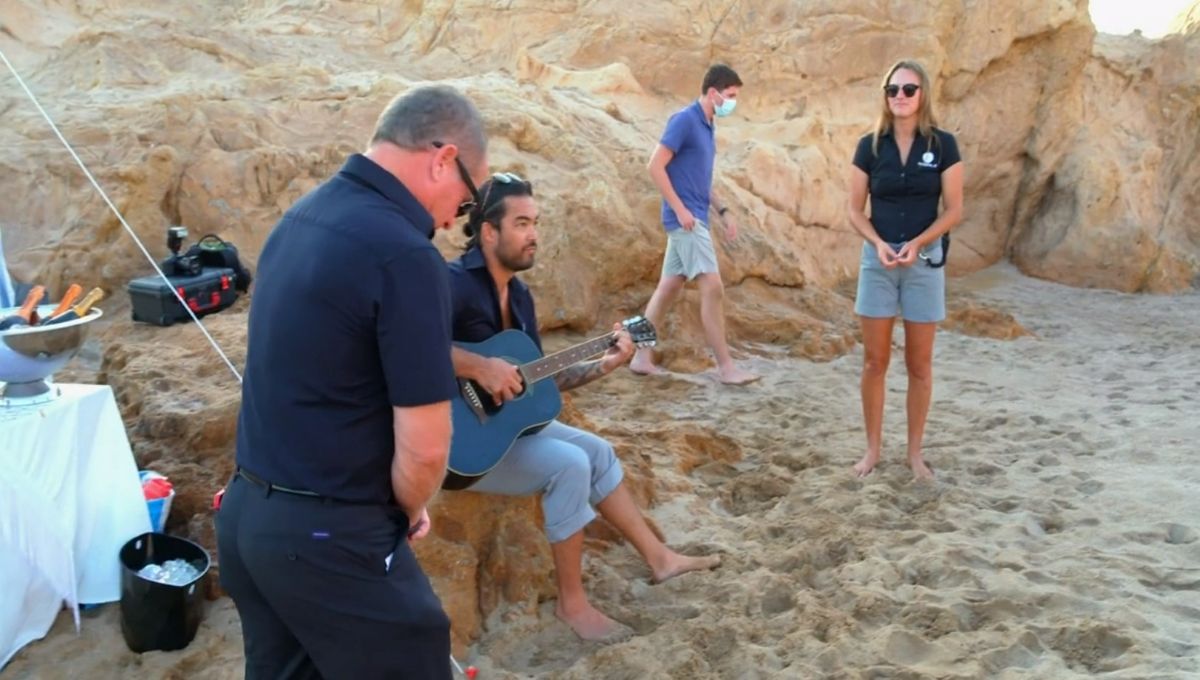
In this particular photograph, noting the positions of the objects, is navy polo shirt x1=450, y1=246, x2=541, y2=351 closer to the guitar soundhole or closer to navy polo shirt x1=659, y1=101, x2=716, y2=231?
the guitar soundhole

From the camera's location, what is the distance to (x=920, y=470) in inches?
191

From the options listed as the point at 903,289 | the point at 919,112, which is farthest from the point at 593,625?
the point at 919,112

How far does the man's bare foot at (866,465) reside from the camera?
4883 mm

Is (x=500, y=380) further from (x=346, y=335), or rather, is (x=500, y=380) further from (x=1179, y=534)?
(x=1179, y=534)

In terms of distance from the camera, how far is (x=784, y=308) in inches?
304

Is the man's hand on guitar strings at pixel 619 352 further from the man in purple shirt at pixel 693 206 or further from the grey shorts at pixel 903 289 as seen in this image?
the man in purple shirt at pixel 693 206

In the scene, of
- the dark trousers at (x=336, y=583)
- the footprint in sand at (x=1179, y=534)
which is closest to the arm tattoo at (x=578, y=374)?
the dark trousers at (x=336, y=583)

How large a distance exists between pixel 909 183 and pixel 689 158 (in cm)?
196

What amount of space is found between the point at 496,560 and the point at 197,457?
1186mm

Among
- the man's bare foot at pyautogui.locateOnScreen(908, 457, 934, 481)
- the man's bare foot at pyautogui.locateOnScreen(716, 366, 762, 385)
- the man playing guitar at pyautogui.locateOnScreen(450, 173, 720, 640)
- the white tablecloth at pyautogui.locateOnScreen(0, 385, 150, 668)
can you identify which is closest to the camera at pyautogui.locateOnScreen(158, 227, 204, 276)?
the white tablecloth at pyautogui.locateOnScreen(0, 385, 150, 668)

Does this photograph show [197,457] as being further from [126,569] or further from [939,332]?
[939,332]

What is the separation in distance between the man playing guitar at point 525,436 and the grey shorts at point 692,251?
8.85 feet

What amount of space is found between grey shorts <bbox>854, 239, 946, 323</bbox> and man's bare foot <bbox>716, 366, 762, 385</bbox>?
1672 millimetres

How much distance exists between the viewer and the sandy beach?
328 centimetres
